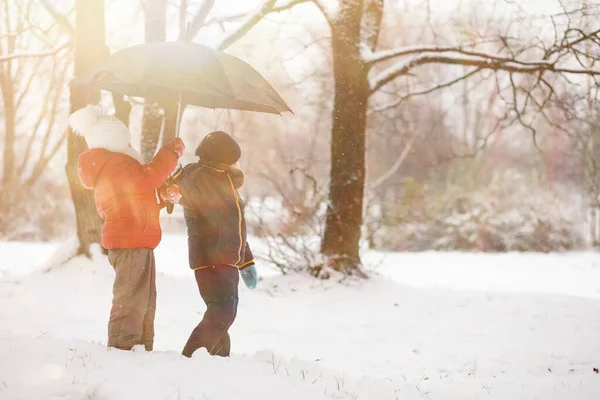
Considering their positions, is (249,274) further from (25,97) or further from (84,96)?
(25,97)

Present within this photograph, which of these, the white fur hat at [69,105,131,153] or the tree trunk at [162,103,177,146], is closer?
the white fur hat at [69,105,131,153]

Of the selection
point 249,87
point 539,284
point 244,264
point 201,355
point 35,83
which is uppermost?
point 35,83

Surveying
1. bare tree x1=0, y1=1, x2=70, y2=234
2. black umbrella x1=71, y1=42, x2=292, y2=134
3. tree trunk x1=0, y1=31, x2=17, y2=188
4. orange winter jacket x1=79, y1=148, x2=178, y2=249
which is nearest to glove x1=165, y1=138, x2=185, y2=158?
orange winter jacket x1=79, y1=148, x2=178, y2=249

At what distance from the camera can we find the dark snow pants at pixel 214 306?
4004 mm

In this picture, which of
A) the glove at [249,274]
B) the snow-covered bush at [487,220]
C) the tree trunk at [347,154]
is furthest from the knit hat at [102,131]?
the snow-covered bush at [487,220]

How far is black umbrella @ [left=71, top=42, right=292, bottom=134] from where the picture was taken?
4.17 m

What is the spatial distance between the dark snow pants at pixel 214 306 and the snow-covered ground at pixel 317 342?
0.44 ft

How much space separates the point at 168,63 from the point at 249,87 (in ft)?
2.11

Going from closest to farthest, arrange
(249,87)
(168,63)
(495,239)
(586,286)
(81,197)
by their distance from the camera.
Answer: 1. (168,63)
2. (249,87)
3. (81,197)
4. (586,286)
5. (495,239)

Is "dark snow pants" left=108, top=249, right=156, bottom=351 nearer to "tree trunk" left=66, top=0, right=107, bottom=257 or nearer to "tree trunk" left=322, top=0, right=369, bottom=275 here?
"tree trunk" left=66, top=0, right=107, bottom=257

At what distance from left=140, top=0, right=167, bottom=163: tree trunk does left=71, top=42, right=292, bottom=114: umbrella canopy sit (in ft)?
15.6

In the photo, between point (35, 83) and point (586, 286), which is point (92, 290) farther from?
point (35, 83)

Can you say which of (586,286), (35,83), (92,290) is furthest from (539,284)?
(35,83)

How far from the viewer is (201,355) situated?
3.91 meters
